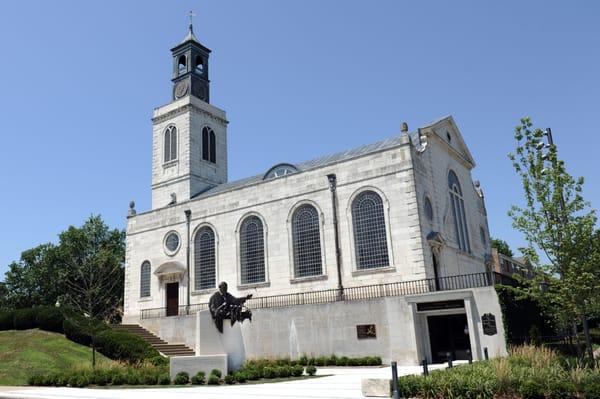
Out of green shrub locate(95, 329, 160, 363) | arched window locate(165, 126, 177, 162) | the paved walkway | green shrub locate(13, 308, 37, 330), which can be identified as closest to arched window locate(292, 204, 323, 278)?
green shrub locate(95, 329, 160, 363)

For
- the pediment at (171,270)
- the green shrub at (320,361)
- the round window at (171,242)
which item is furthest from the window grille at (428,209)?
the round window at (171,242)

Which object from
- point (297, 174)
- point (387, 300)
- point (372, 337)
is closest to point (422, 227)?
point (387, 300)

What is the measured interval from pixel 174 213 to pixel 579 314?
28236mm

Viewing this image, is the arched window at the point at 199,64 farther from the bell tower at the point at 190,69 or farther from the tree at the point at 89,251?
the tree at the point at 89,251

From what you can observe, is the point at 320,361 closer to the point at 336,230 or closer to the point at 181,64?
the point at 336,230

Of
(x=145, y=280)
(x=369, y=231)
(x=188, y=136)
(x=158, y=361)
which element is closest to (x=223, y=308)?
(x=158, y=361)

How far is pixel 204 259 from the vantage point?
34.4m

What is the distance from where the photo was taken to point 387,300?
23.5m

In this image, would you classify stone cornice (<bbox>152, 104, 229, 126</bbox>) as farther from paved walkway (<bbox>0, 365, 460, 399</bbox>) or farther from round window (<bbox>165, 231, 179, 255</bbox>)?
paved walkway (<bbox>0, 365, 460, 399</bbox>)

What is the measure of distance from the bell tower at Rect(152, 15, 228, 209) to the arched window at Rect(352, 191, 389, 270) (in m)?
16.8

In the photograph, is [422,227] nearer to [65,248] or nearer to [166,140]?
[166,140]

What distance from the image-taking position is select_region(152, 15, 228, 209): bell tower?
41.2m

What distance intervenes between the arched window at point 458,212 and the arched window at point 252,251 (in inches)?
482

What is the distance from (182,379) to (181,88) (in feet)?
103
